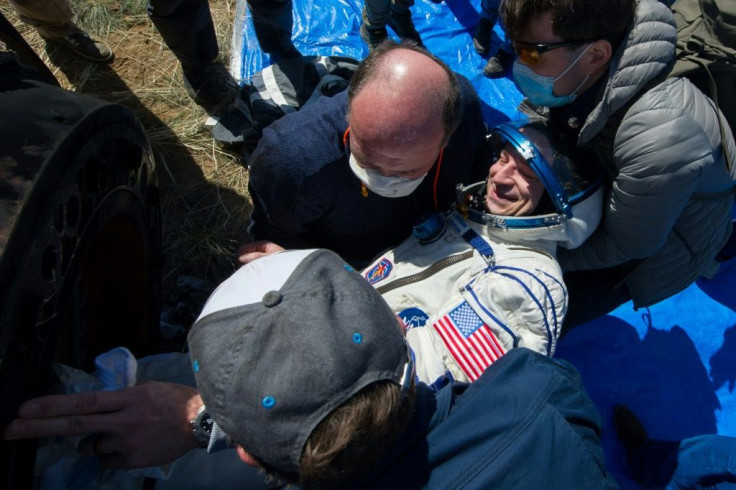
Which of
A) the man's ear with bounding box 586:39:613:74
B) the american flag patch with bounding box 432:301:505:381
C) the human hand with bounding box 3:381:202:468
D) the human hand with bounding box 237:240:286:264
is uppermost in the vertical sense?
the man's ear with bounding box 586:39:613:74

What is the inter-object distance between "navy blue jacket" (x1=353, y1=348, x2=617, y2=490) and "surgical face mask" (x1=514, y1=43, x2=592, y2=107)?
1.14 metres

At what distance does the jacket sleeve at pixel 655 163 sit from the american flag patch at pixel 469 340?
0.69 meters

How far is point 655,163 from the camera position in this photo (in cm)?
155

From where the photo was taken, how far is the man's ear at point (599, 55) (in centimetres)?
167

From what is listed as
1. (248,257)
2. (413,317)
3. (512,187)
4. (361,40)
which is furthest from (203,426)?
(361,40)

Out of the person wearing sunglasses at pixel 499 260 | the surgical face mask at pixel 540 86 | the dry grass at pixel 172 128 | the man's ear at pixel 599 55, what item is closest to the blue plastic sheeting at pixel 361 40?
the dry grass at pixel 172 128

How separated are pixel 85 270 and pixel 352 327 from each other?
1150 millimetres

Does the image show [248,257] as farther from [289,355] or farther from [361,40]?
[361,40]

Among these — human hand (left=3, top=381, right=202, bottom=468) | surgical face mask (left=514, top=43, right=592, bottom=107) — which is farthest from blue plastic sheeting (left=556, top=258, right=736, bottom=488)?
human hand (left=3, top=381, right=202, bottom=468)

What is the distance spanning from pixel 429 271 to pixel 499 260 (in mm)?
258

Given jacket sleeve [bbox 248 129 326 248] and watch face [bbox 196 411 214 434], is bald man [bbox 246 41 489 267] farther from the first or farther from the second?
watch face [bbox 196 411 214 434]

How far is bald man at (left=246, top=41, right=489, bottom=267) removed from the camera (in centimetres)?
156

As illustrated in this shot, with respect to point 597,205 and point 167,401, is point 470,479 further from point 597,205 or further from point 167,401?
point 597,205

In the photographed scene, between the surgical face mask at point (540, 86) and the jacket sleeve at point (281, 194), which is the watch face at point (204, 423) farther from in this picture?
the surgical face mask at point (540, 86)
